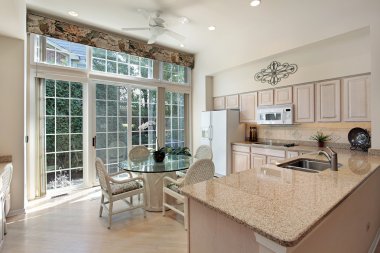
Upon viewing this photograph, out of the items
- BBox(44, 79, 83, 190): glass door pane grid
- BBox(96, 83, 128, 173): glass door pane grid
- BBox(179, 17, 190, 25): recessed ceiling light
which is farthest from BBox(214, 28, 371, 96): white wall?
BBox(44, 79, 83, 190): glass door pane grid

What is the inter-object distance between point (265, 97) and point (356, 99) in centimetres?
153

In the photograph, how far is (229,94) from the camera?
4.99m

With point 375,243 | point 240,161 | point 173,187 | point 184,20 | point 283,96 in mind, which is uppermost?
point 184,20

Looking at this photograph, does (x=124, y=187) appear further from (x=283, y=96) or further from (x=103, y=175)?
(x=283, y=96)

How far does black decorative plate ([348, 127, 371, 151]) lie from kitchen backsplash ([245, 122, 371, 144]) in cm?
9

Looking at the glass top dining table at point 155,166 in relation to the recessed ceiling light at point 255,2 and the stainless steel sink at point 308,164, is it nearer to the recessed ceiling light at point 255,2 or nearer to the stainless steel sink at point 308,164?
the stainless steel sink at point 308,164

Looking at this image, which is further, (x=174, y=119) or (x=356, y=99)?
(x=174, y=119)

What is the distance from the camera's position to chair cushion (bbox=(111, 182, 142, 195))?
8.81 feet

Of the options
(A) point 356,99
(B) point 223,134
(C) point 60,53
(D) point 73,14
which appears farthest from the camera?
(B) point 223,134

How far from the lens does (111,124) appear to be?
4258 mm

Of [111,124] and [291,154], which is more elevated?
[111,124]

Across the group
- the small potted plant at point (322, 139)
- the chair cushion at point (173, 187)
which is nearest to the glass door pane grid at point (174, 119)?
the chair cushion at point (173, 187)

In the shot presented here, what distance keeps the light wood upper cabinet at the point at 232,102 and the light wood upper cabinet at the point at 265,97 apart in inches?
24.1

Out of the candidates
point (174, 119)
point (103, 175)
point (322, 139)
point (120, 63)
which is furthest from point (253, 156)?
point (120, 63)
